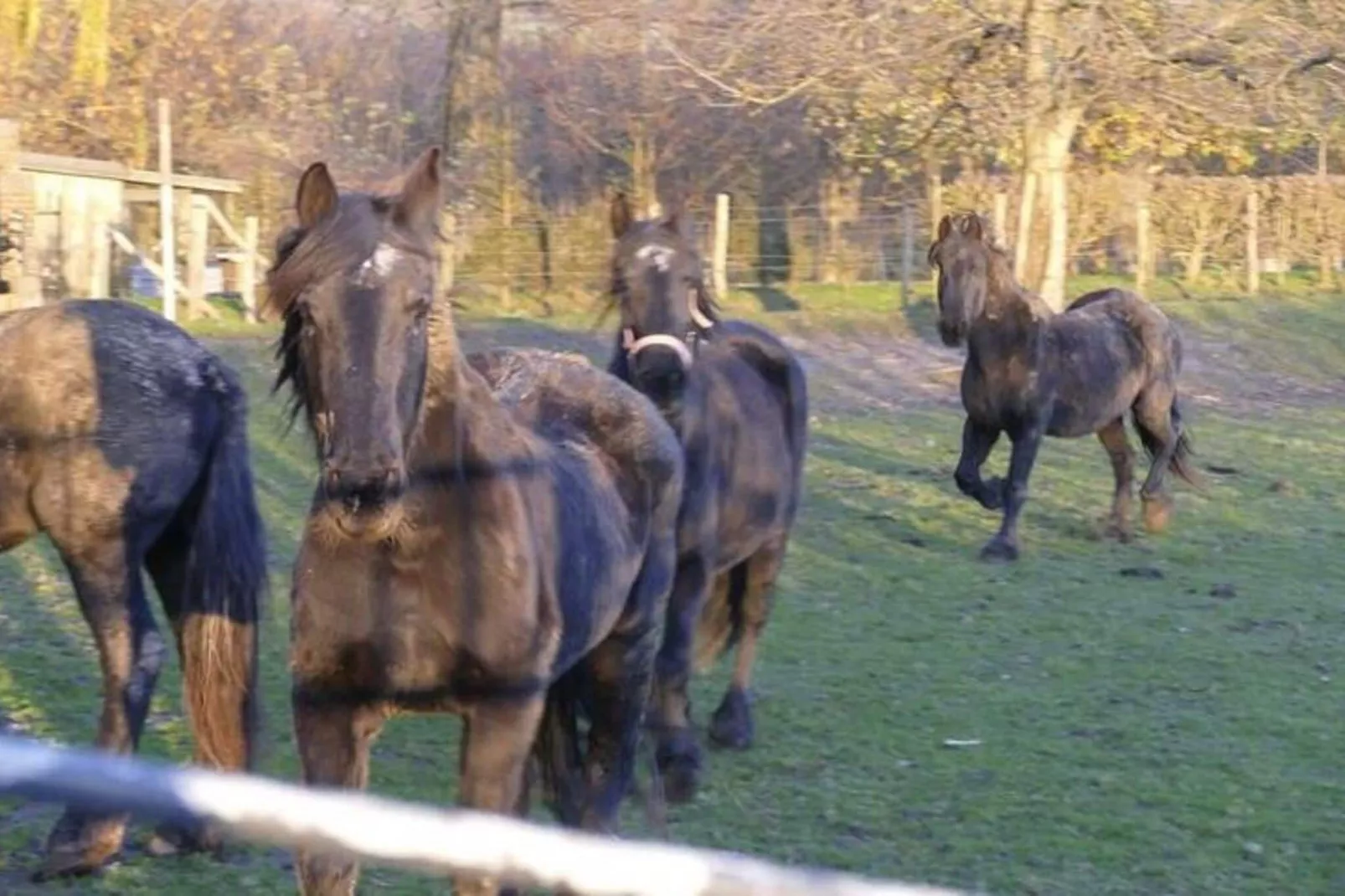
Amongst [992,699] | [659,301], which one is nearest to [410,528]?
[659,301]

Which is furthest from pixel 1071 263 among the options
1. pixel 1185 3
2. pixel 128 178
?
pixel 128 178

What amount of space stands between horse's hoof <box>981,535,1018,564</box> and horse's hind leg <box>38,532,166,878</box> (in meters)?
6.68

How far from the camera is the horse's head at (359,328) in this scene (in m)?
3.38

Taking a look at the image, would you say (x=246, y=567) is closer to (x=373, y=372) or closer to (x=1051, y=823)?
(x=373, y=372)

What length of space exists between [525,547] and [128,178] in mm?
19098

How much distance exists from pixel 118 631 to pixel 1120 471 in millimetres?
8690

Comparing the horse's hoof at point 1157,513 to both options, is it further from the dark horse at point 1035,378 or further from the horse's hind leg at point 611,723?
the horse's hind leg at point 611,723

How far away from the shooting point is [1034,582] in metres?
10.5

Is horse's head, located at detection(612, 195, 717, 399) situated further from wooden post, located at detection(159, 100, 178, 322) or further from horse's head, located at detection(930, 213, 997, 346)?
wooden post, located at detection(159, 100, 178, 322)

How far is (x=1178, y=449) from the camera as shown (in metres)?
13.2

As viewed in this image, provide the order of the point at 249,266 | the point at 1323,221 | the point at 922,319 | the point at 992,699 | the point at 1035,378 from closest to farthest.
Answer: the point at 992,699 < the point at 1035,378 < the point at 249,266 < the point at 922,319 < the point at 1323,221

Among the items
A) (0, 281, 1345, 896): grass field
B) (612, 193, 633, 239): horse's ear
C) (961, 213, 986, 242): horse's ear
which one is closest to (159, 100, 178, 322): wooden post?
(0, 281, 1345, 896): grass field

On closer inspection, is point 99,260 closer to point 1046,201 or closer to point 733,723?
point 1046,201

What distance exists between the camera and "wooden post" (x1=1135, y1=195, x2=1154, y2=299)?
93.0ft
